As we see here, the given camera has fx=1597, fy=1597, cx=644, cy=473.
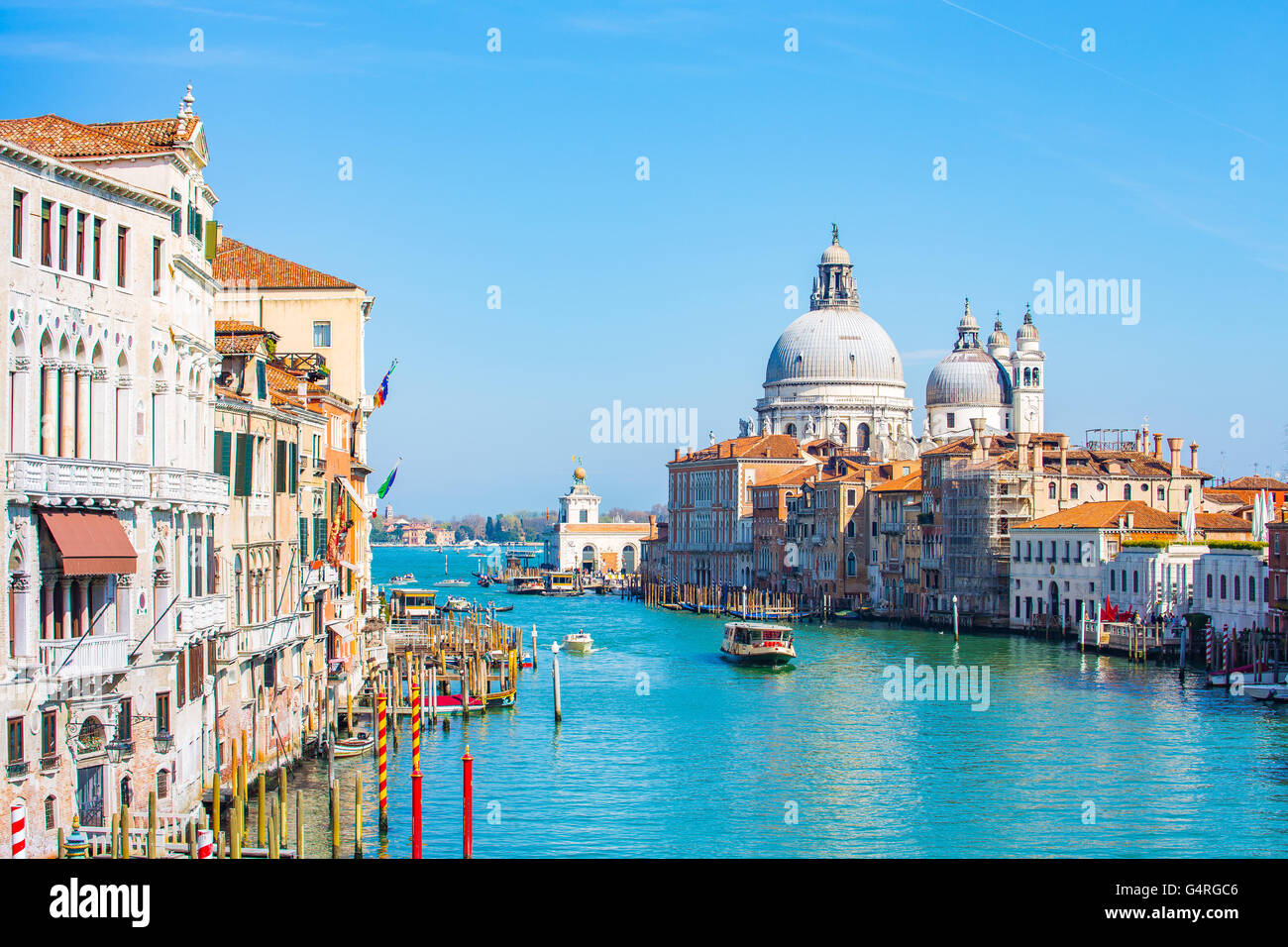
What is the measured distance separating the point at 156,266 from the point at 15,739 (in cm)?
406

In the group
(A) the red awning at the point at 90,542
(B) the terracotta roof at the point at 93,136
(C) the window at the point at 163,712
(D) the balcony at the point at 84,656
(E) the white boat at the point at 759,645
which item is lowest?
(E) the white boat at the point at 759,645

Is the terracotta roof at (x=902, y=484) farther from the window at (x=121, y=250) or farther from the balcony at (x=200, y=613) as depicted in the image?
the window at (x=121, y=250)

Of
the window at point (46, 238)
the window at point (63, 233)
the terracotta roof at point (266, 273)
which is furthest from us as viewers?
the terracotta roof at point (266, 273)

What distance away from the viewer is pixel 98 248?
11.8 m

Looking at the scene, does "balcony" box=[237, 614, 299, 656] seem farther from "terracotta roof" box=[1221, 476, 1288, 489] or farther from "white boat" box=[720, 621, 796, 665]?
"terracotta roof" box=[1221, 476, 1288, 489]

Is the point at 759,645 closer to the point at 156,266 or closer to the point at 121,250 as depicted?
the point at 156,266

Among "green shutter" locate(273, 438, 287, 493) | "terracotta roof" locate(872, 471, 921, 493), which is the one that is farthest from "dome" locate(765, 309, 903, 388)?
"green shutter" locate(273, 438, 287, 493)

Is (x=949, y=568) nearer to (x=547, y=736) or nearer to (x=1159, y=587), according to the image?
(x=1159, y=587)

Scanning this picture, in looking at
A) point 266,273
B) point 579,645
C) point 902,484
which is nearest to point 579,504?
point 902,484

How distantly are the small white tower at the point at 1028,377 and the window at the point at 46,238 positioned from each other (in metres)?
73.0

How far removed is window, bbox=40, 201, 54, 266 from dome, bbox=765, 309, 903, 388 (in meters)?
74.2

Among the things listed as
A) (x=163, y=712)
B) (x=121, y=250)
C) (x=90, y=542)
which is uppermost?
(x=121, y=250)

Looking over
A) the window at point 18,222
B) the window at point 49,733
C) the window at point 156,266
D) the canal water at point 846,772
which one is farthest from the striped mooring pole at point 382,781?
the window at point 18,222

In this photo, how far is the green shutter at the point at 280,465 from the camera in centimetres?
1784
